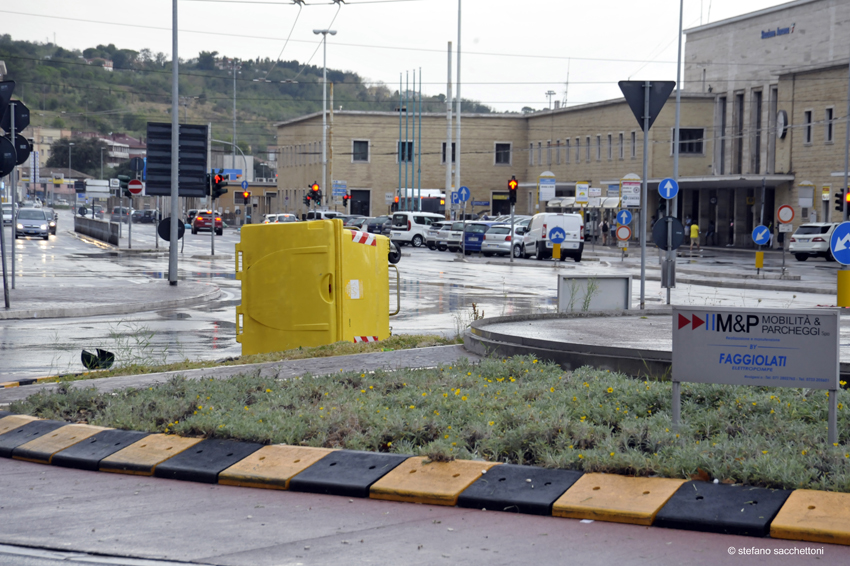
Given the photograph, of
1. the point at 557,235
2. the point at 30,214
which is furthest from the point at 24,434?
the point at 30,214

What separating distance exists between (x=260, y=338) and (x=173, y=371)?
2.00m

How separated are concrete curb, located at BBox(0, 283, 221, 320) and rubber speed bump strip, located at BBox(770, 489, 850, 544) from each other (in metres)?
15.2

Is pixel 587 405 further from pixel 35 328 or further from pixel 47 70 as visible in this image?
pixel 47 70

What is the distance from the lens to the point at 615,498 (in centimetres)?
545

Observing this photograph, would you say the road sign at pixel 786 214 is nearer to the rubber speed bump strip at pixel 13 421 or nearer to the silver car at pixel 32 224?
the rubber speed bump strip at pixel 13 421

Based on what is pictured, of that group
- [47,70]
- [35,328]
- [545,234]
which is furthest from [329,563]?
[47,70]

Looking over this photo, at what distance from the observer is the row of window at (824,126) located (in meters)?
53.4

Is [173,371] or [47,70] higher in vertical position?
[47,70]

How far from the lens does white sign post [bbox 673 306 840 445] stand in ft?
19.3

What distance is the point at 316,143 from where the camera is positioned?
88.9m

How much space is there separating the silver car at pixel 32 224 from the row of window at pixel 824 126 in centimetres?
4233

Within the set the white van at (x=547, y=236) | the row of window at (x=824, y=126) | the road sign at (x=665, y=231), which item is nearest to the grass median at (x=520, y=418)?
the road sign at (x=665, y=231)

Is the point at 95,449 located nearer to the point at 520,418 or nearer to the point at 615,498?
the point at 520,418

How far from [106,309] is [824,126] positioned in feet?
150
